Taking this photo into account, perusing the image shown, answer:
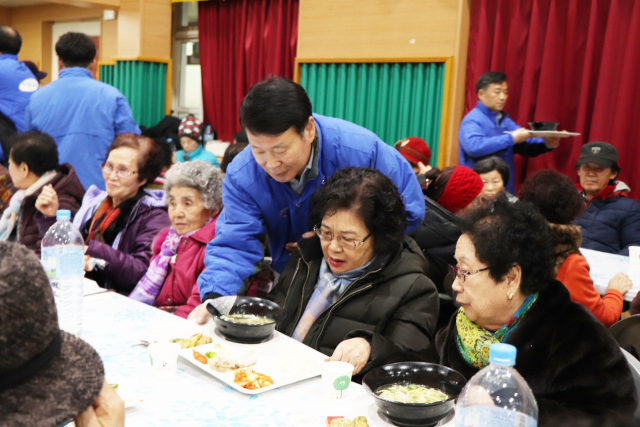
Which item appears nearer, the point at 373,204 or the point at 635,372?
the point at 635,372

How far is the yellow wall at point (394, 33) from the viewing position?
15.9ft

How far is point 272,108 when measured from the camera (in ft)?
6.21

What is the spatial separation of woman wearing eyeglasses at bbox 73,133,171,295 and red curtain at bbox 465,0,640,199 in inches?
117

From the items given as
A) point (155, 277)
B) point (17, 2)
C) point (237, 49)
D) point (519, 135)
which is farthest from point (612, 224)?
point (17, 2)

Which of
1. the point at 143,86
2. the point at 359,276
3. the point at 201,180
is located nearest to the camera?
the point at 359,276

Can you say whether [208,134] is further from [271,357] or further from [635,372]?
[635,372]

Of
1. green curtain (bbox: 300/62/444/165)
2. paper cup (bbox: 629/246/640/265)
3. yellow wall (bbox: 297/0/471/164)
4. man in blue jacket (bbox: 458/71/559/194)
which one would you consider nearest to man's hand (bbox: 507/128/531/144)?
man in blue jacket (bbox: 458/71/559/194)

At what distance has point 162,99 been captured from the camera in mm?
7684

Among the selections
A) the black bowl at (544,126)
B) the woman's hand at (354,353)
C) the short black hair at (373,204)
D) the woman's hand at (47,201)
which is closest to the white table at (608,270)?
the black bowl at (544,126)

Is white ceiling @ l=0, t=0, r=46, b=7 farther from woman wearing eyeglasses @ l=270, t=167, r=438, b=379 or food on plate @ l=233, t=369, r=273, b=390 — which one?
food on plate @ l=233, t=369, r=273, b=390

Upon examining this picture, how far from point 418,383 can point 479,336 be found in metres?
0.26

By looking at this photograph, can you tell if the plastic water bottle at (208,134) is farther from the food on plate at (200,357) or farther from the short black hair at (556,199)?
the food on plate at (200,357)

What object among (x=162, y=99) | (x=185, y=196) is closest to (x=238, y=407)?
(x=185, y=196)

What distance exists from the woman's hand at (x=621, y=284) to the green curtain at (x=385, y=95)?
2.59 meters
